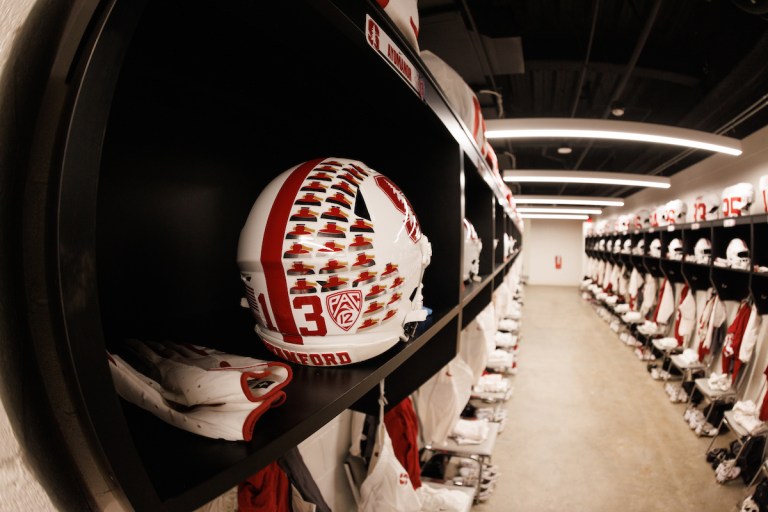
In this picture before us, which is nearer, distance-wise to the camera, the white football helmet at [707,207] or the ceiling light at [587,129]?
the ceiling light at [587,129]

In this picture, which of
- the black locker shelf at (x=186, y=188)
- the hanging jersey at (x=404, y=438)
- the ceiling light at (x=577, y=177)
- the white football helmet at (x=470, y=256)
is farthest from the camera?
the ceiling light at (x=577, y=177)

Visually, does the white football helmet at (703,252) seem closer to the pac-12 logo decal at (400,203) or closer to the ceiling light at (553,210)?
the pac-12 logo decal at (400,203)

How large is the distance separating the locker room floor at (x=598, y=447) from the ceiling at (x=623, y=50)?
3258mm

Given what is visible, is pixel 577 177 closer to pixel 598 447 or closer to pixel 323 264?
pixel 598 447

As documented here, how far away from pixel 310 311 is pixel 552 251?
17470 millimetres

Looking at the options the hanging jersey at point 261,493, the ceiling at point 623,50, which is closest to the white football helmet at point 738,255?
the ceiling at point 623,50

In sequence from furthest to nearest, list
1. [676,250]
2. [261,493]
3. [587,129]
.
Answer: [676,250]
[587,129]
[261,493]

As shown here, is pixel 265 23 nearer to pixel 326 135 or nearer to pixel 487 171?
pixel 326 135

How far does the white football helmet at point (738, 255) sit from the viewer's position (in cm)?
351

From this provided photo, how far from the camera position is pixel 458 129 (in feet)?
2.98

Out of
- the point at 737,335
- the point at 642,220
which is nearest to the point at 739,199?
the point at 737,335

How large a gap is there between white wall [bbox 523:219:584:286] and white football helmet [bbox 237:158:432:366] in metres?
16.9

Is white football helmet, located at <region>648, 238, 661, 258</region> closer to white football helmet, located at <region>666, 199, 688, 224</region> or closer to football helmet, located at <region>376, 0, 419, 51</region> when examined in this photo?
white football helmet, located at <region>666, 199, 688, 224</region>

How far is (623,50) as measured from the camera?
3605 mm
